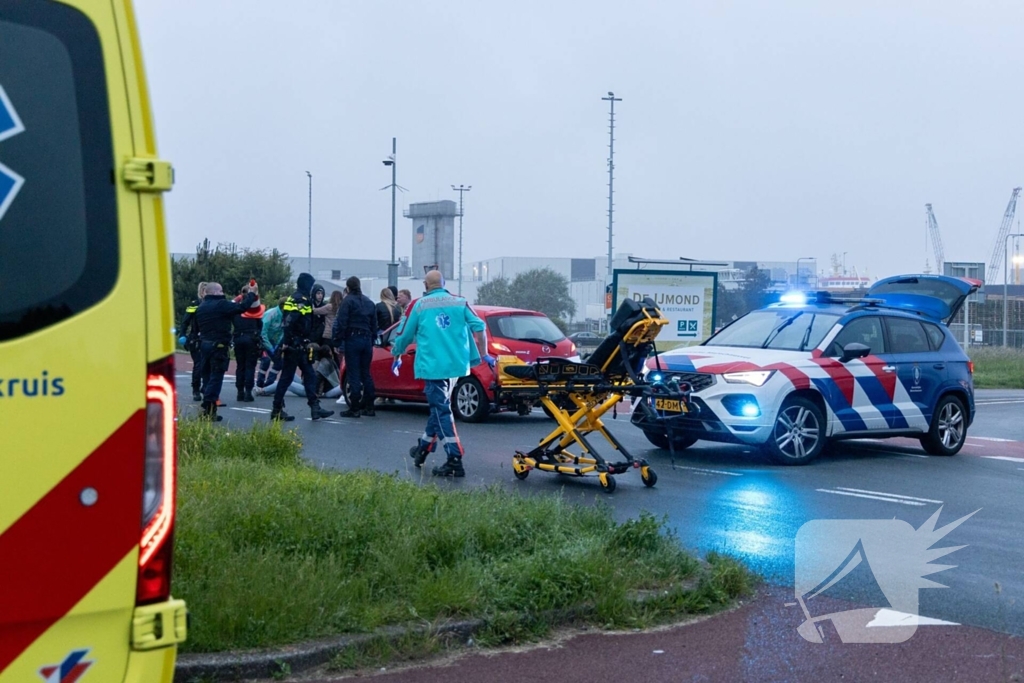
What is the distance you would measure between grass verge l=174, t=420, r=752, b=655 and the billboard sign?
48.9ft

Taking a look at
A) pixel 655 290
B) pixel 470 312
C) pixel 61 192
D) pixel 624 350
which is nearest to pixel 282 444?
pixel 470 312

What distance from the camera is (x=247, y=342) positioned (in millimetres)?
18000

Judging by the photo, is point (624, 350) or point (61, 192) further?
point (624, 350)

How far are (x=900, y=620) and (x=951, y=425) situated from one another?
801cm

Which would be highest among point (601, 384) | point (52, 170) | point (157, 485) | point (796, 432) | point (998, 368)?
point (52, 170)

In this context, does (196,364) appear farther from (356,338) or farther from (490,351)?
(490,351)

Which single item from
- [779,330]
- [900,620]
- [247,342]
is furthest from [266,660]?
[247,342]

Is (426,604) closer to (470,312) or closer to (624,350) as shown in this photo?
(624,350)

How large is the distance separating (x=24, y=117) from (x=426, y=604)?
3.56 m

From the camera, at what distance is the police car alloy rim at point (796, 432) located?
1205 centimetres

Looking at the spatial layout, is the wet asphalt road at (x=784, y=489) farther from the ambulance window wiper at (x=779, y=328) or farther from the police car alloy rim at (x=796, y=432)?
the ambulance window wiper at (x=779, y=328)

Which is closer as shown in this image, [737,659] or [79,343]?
[79,343]

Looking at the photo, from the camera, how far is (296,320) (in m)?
15.5

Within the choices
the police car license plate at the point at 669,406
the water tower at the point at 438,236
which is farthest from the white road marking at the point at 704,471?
the water tower at the point at 438,236
